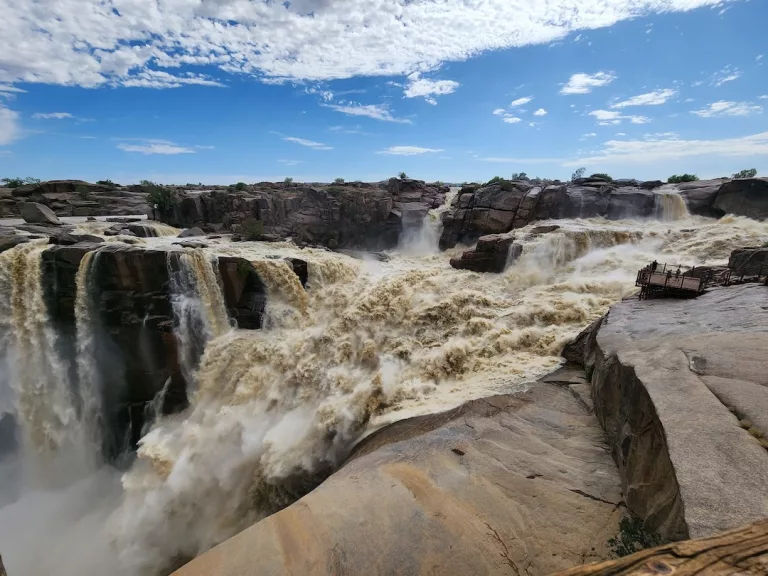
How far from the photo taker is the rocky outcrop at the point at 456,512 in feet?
15.9

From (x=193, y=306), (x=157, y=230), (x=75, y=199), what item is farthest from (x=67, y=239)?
(x=75, y=199)

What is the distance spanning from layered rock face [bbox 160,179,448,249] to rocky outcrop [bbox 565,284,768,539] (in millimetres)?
20713

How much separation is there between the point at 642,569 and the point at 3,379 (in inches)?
743

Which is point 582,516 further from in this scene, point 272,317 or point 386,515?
point 272,317

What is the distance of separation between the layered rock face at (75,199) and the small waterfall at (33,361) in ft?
48.1

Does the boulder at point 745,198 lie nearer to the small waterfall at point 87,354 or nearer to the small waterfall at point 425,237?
the small waterfall at point 425,237

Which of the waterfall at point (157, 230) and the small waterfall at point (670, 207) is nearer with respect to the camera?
the waterfall at point (157, 230)

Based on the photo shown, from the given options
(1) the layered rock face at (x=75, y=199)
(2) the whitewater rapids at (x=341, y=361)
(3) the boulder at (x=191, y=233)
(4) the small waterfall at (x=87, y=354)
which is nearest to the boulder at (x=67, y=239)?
(4) the small waterfall at (x=87, y=354)

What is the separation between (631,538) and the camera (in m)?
4.56

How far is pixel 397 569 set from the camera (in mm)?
4762

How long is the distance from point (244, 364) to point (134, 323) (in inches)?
196

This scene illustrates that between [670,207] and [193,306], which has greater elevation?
[670,207]

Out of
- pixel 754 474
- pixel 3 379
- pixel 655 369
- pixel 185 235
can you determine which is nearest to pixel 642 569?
pixel 754 474

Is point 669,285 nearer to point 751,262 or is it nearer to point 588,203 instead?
point 751,262
